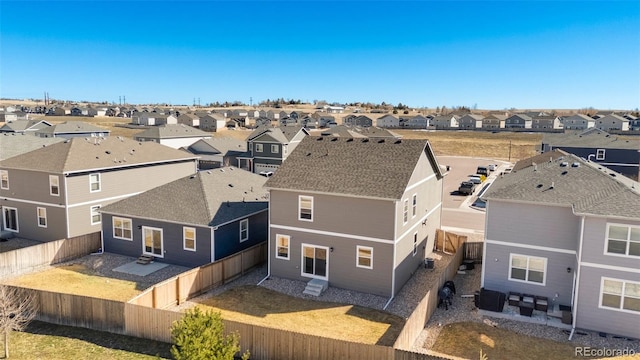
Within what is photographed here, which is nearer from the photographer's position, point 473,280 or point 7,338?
point 7,338

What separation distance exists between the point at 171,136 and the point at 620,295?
61.3 m

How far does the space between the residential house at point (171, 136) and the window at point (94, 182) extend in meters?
35.1

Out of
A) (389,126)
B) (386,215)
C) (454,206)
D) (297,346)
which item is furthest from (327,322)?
(389,126)

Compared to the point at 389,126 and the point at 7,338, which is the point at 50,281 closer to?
the point at 7,338

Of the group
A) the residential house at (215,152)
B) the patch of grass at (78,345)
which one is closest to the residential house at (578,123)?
the residential house at (215,152)

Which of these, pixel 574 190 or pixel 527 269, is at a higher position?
pixel 574 190

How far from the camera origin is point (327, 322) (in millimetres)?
19828

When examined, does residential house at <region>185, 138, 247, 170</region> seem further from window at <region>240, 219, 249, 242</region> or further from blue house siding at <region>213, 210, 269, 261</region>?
window at <region>240, 219, 249, 242</region>

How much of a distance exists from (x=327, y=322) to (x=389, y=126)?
446 feet

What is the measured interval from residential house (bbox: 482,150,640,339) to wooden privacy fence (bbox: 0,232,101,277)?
2327 cm

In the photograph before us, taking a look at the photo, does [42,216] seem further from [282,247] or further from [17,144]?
[282,247]

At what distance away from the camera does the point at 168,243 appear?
26.8 metres

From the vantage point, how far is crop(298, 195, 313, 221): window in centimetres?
2412

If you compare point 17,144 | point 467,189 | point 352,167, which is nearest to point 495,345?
point 352,167
